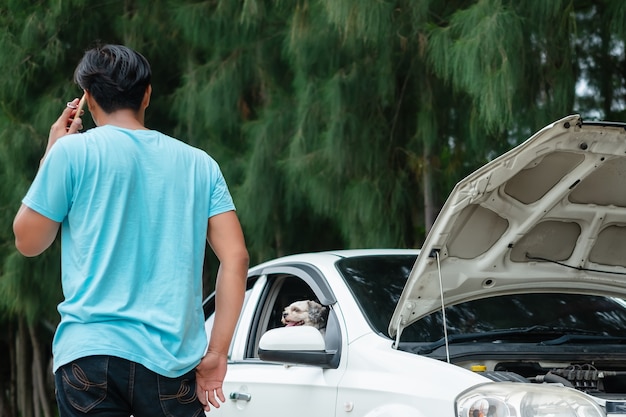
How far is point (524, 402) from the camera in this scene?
3.06 m

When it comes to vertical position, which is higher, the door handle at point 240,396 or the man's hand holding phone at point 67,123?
the man's hand holding phone at point 67,123

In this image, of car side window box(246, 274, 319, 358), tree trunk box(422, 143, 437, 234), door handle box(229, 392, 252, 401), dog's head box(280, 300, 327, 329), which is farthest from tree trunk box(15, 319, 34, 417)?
dog's head box(280, 300, 327, 329)

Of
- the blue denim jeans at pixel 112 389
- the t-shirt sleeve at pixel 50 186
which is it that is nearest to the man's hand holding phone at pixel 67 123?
the t-shirt sleeve at pixel 50 186

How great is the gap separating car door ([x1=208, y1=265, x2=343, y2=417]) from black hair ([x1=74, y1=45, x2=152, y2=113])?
1591 mm

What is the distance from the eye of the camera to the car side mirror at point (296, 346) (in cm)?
373

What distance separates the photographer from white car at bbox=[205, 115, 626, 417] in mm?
3328

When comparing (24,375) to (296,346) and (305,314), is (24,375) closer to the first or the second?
(305,314)

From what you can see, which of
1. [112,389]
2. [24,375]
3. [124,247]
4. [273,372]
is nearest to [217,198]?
[124,247]

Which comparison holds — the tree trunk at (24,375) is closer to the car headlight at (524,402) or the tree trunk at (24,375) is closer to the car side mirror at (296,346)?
the car side mirror at (296,346)

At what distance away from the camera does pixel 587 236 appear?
4.11m

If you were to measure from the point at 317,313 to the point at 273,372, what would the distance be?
13.7 inches

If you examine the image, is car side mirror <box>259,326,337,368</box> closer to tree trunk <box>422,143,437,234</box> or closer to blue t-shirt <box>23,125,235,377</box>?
blue t-shirt <box>23,125,235,377</box>

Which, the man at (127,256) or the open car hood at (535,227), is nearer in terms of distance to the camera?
the man at (127,256)

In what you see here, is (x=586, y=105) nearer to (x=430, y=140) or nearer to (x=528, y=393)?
(x=430, y=140)
